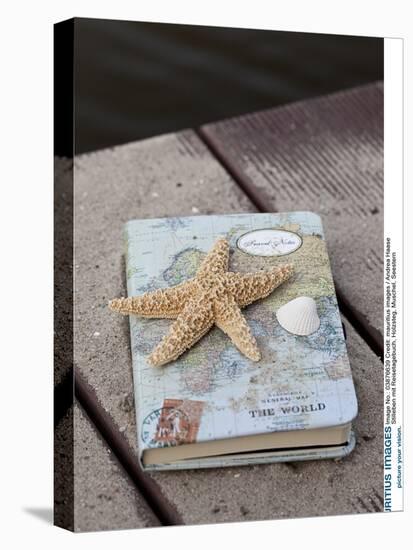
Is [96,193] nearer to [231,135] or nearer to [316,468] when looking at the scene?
[231,135]

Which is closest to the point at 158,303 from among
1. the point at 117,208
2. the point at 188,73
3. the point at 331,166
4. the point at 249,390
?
the point at 249,390

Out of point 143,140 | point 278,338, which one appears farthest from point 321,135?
point 278,338

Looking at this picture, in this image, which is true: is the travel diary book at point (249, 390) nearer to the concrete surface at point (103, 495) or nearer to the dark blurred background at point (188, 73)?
the concrete surface at point (103, 495)

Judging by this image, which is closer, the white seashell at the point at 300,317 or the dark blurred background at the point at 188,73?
the white seashell at the point at 300,317

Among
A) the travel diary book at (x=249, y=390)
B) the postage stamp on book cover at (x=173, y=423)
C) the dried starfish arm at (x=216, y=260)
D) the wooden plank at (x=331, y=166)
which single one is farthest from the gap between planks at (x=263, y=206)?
the postage stamp on book cover at (x=173, y=423)

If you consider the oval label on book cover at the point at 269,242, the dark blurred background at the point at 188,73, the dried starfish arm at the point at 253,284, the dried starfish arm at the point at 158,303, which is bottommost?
the dried starfish arm at the point at 158,303

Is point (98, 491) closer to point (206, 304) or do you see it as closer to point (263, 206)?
point (206, 304)
